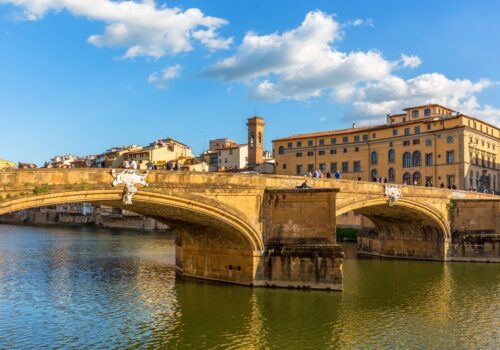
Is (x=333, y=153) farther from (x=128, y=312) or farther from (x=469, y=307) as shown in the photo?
(x=128, y=312)

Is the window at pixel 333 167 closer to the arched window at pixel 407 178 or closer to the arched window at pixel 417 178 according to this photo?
the arched window at pixel 407 178

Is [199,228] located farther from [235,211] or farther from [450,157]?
[450,157]

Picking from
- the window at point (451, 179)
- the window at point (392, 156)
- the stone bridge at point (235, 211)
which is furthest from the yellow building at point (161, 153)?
the stone bridge at point (235, 211)

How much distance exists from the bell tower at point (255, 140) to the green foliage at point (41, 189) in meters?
60.1

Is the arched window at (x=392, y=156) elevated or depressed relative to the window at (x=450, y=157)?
elevated

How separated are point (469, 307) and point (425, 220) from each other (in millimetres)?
14686

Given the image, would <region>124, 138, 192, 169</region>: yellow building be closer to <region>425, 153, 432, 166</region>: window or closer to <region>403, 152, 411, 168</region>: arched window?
<region>403, 152, 411, 168</region>: arched window

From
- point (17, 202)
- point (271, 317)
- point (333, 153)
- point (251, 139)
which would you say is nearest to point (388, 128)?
point (333, 153)

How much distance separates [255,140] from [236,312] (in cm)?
5914

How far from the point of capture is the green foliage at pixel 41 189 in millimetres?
15883

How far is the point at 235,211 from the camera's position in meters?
21.1

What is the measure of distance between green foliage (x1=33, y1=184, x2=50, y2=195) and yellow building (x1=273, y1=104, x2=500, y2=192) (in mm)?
39814

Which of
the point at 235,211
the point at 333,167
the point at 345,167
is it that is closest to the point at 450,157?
the point at 345,167

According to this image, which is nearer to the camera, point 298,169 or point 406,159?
point 406,159
